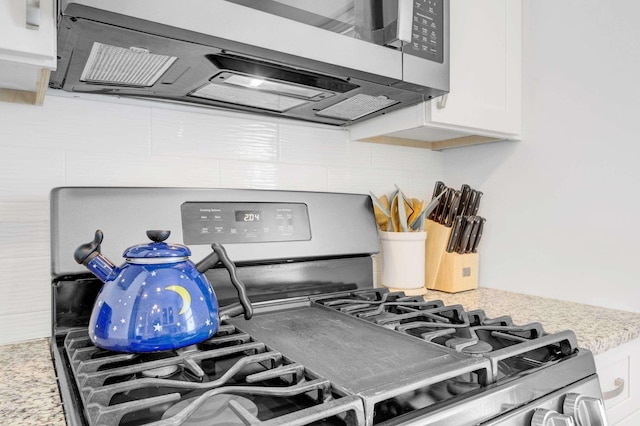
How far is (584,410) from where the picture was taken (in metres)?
0.64

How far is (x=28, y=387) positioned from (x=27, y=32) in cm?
52

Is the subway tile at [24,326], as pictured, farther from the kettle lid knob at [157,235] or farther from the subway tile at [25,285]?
the kettle lid knob at [157,235]

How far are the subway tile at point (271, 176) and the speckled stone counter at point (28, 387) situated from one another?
55 cm

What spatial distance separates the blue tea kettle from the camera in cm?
64

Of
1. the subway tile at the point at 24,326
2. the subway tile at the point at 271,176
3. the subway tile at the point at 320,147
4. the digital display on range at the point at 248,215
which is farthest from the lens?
the subway tile at the point at 320,147

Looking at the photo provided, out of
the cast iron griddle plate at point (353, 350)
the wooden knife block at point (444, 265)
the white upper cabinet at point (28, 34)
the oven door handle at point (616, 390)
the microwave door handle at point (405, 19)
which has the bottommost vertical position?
the oven door handle at point (616, 390)

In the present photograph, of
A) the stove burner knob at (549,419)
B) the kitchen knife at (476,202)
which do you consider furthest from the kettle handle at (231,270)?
the kitchen knife at (476,202)

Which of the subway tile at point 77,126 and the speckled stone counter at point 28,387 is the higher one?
the subway tile at point 77,126

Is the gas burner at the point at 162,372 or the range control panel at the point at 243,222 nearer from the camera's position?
the gas burner at the point at 162,372

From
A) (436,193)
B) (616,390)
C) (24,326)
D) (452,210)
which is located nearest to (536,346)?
(616,390)

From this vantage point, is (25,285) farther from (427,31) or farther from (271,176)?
(427,31)

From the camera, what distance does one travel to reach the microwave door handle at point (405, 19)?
865 millimetres

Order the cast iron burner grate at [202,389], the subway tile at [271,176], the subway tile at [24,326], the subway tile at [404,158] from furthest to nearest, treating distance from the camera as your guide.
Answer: the subway tile at [404,158]
the subway tile at [271,176]
the subway tile at [24,326]
the cast iron burner grate at [202,389]

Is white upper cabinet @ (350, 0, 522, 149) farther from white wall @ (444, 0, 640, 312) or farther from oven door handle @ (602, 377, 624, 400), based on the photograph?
oven door handle @ (602, 377, 624, 400)
